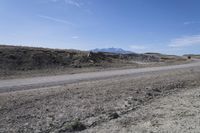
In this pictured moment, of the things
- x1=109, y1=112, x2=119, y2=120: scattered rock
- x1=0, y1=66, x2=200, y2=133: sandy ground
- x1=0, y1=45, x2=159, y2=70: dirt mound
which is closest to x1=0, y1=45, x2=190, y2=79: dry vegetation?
x1=0, y1=45, x2=159, y2=70: dirt mound

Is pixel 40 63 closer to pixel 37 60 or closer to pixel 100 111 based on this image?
pixel 37 60

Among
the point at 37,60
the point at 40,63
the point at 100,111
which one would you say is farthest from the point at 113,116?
the point at 37,60

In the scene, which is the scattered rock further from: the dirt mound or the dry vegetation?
the dirt mound

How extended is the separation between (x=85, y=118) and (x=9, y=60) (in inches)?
783

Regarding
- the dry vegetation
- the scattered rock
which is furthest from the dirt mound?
the scattered rock

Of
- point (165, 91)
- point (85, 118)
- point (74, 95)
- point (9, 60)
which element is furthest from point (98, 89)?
point (9, 60)

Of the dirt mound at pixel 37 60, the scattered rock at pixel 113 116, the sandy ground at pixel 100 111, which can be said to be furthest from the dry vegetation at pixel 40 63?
the scattered rock at pixel 113 116

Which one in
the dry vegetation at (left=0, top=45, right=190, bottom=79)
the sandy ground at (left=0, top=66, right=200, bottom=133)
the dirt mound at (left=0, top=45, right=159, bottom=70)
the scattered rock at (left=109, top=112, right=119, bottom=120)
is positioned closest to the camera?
the sandy ground at (left=0, top=66, right=200, bottom=133)

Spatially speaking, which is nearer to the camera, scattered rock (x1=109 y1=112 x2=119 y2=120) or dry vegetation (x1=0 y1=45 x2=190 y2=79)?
scattered rock (x1=109 y1=112 x2=119 y2=120)

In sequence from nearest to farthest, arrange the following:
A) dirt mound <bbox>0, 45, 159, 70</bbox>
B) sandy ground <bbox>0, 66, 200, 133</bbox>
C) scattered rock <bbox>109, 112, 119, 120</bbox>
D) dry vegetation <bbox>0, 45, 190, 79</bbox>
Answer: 1. sandy ground <bbox>0, 66, 200, 133</bbox>
2. scattered rock <bbox>109, 112, 119, 120</bbox>
3. dry vegetation <bbox>0, 45, 190, 79</bbox>
4. dirt mound <bbox>0, 45, 159, 70</bbox>

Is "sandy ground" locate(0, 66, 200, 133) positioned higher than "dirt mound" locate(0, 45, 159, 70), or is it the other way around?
"dirt mound" locate(0, 45, 159, 70)

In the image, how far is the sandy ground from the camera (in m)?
7.11

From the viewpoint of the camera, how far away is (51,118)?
7859 millimetres

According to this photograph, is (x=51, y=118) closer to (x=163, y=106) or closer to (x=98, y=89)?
(x=163, y=106)
